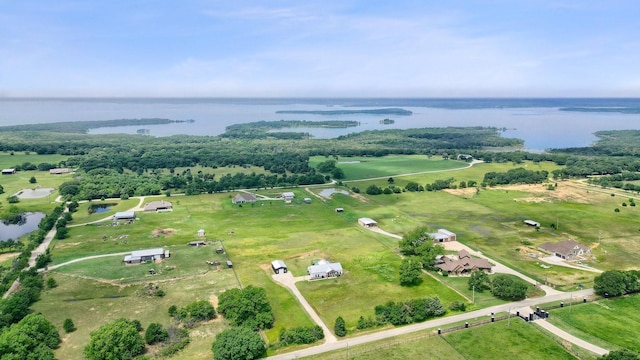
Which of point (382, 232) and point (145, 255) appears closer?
point (145, 255)

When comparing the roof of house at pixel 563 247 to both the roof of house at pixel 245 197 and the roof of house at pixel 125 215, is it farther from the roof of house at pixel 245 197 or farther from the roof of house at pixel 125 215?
the roof of house at pixel 125 215

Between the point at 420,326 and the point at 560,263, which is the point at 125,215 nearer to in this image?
the point at 420,326

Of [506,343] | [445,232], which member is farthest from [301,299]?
[445,232]

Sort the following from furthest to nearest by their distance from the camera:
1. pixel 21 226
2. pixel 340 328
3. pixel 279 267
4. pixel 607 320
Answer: pixel 21 226, pixel 279 267, pixel 607 320, pixel 340 328

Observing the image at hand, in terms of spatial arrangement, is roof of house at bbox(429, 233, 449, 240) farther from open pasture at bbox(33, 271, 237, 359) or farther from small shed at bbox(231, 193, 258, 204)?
small shed at bbox(231, 193, 258, 204)

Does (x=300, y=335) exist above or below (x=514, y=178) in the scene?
A: below

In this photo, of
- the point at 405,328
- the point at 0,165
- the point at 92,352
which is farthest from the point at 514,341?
the point at 0,165
